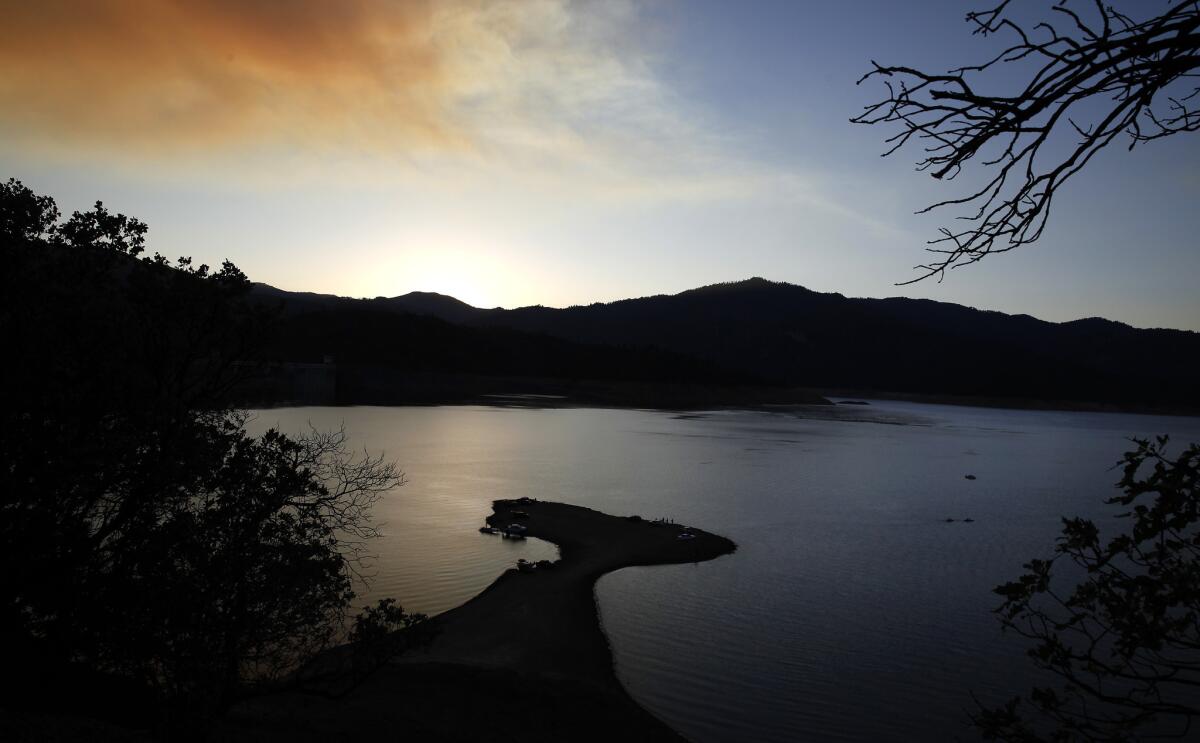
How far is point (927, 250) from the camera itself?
10.9 feet

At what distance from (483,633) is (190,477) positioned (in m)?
8.66

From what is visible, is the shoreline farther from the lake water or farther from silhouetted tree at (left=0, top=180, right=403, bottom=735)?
silhouetted tree at (left=0, top=180, right=403, bottom=735)

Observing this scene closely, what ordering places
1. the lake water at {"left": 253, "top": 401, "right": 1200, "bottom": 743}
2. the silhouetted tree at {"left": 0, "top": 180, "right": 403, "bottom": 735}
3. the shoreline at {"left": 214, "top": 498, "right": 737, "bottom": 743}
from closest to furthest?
1. the silhouetted tree at {"left": 0, "top": 180, "right": 403, "bottom": 735}
2. the shoreline at {"left": 214, "top": 498, "right": 737, "bottom": 743}
3. the lake water at {"left": 253, "top": 401, "right": 1200, "bottom": 743}

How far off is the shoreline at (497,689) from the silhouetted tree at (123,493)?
4.96ft

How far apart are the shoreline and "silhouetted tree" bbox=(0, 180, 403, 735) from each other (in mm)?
1510

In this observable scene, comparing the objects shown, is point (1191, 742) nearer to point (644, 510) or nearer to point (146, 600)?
point (146, 600)

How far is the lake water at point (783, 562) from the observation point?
13383 millimetres

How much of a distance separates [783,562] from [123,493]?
19157mm

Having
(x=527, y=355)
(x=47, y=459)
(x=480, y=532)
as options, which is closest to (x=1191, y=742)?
(x=47, y=459)

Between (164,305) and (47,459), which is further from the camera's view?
(164,305)

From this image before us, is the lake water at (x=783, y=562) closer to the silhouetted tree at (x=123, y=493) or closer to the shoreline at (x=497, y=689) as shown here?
the shoreline at (x=497, y=689)

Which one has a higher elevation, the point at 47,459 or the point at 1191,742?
the point at 47,459

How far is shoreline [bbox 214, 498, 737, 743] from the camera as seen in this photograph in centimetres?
1066

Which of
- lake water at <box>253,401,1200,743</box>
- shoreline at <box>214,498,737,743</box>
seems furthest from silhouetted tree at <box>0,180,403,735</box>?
lake water at <box>253,401,1200,743</box>
